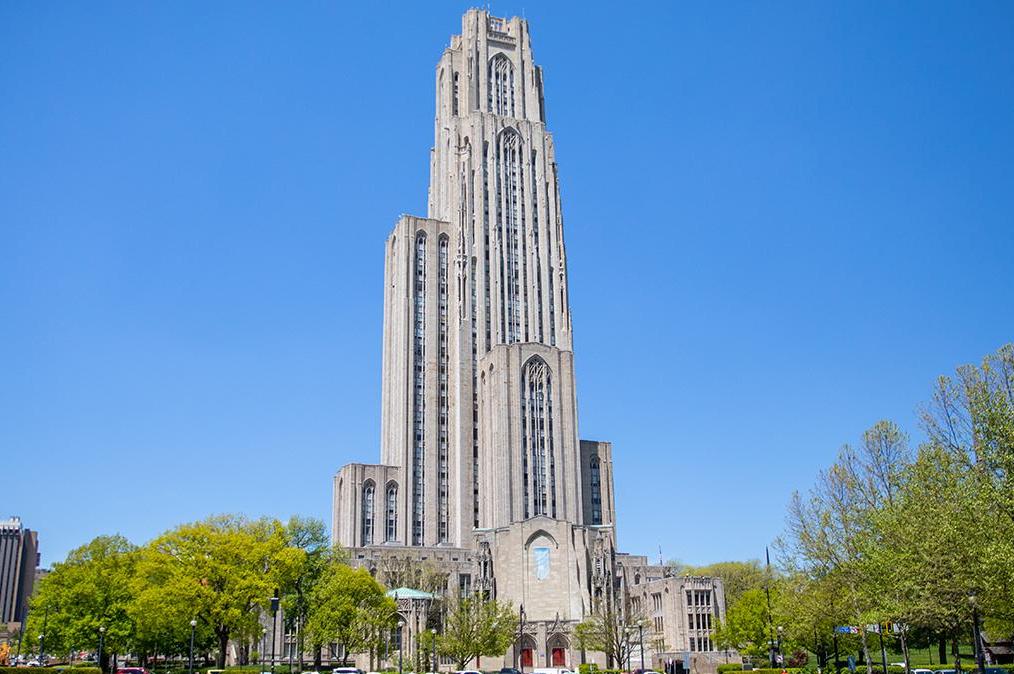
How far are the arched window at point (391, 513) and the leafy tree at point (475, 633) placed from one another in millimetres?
42341

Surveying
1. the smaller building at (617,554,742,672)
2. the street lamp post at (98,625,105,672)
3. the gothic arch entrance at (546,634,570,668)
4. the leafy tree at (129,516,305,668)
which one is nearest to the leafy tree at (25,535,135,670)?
the street lamp post at (98,625,105,672)

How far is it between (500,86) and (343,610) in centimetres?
9723

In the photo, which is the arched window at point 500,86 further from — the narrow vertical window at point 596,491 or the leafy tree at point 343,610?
the leafy tree at point 343,610

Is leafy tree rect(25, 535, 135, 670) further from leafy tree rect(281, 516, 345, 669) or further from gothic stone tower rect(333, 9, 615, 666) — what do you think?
gothic stone tower rect(333, 9, 615, 666)

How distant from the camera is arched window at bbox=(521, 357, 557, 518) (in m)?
120

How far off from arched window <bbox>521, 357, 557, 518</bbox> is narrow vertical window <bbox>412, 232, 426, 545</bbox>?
16.8m

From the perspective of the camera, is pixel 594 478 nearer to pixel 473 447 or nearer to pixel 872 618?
pixel 473 447

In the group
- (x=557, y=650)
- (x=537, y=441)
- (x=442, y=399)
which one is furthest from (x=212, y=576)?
(x=442, y=399)

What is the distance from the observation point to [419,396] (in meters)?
134

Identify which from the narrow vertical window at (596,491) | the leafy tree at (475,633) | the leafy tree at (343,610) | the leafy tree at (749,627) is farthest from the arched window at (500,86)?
the leafy tree at (343,610)

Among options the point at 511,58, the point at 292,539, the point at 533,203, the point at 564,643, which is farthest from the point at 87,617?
the point at 511,58

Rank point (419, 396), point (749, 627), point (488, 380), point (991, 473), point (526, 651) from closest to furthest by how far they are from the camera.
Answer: point (991, 473)
point (749, 627)
point (526, 651)
point (488, 380)
point (419, 396)

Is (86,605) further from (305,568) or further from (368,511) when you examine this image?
(368,511)

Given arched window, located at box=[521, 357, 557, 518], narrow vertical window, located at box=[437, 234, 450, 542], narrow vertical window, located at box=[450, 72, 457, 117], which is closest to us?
arched window, located at box=[521, 357, 557, 518]
